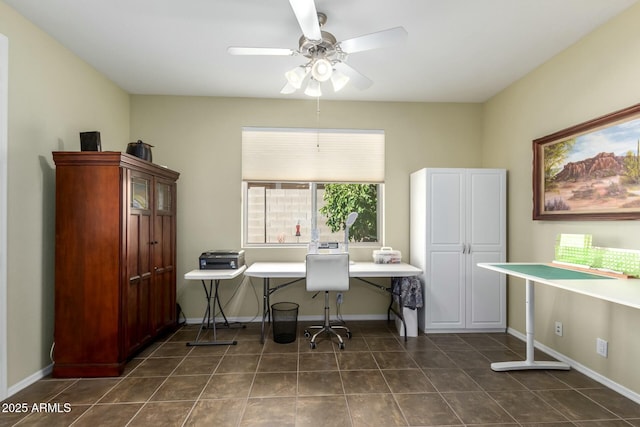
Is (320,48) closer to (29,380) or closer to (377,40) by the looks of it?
(377,40)

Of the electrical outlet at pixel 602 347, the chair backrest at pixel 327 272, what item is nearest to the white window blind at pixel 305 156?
the chair backrest at pixel 327 272

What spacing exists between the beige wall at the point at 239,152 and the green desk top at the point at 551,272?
152cm

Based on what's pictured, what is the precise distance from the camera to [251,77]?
11.1 ft

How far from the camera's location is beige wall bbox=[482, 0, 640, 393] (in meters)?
2.32

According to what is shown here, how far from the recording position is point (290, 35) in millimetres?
2660

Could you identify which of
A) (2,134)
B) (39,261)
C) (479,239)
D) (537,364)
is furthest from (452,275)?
(2,134)

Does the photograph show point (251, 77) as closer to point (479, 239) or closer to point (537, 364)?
point (479, 239)

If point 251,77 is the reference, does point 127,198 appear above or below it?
below

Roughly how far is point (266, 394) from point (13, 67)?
2.99 m

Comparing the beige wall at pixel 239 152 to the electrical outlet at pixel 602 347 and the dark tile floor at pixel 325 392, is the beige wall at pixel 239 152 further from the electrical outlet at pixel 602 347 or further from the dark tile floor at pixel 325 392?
the electrical outlet at pixel 602 347

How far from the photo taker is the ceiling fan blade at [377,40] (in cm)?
198

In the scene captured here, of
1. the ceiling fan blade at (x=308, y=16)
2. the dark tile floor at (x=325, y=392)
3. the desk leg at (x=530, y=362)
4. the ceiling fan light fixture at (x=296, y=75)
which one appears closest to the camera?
the ceiling fan blade at (x=308, y=16)

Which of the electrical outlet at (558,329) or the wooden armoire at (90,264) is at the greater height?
the wooden armoire at (90,264)

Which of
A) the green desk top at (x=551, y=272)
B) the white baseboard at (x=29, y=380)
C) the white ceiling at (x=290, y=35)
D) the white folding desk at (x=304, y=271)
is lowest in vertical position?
the white baseboard at (x=29, y=380)
